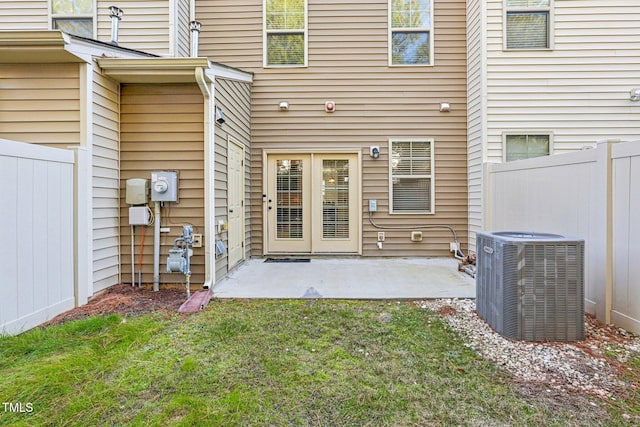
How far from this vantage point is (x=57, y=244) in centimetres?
299

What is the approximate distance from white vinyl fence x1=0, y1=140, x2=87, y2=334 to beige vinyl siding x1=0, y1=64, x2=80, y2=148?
1.34 ft

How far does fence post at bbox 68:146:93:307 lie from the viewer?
3209 mm

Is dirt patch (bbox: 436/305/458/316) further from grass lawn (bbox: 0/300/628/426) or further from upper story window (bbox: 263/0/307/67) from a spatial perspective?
upper story window (bbox: 263/0/307/67)

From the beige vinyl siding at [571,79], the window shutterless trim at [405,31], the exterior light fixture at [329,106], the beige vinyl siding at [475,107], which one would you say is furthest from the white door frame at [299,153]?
the beige vinyl siding at [571,79]

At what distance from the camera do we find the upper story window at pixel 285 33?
18.7 feet

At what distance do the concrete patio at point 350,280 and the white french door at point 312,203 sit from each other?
46 cm

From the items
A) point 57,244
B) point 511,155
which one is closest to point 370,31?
point 511,155

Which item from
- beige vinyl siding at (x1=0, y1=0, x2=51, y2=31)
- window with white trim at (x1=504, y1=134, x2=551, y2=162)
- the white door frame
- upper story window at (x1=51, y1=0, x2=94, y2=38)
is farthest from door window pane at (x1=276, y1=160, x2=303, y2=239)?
beige vinyl siding at (x1=0, y1=0, x2=51, y2=31)

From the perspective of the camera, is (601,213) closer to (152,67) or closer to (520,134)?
(520,134)

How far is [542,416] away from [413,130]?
473 cm

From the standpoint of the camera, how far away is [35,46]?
3.11 m

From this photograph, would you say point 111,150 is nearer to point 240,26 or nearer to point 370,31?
point 240,26

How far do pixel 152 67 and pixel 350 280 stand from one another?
3.33 metres

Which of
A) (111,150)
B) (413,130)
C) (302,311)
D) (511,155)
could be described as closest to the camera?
(302,311)
